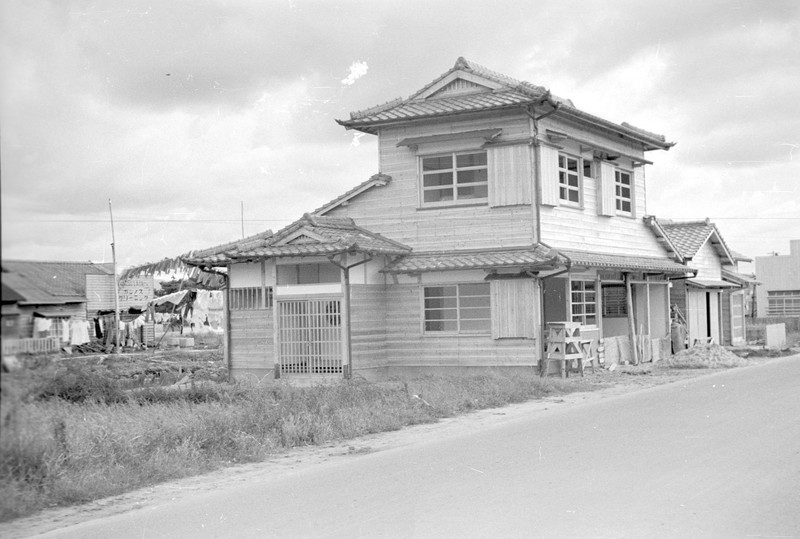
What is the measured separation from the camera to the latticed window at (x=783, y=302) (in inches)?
2284

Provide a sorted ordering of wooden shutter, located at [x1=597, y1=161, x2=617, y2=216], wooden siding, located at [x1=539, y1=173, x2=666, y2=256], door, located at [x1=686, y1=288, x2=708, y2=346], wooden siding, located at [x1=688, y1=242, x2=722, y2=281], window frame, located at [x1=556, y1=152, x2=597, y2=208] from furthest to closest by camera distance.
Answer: wooden siding, located at [x1=688, y1=242, x2=722, y2=281]
door, located at [x1=686, y1=288, x2=708, y2=346]
wooden shutter, located at [x1=597, y1=161, x2=617, y2=216]
window frame, located at [x1=556, y1=152, x2=597, y2=208]
wooden siding, located at [x1=539, y1=173, x2=666, y2=256]

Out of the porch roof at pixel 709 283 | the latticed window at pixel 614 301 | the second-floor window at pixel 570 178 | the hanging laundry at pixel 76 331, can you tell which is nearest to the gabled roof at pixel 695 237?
the porch roof at pixel 709 283

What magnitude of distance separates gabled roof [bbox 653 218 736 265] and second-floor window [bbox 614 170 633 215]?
17.5 feet

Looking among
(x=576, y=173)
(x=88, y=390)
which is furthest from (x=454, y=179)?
(x=88, y=390)

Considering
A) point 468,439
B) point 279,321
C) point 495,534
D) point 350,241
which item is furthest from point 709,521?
point 279,321

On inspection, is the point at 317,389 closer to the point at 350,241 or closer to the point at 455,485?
the point at 350,241

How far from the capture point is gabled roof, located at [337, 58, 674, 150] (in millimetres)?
21094

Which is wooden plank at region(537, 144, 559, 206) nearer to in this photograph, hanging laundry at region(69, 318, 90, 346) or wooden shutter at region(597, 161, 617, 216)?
wooden shutter at region(597, 161, 617, 216)

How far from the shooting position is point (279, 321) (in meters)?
21.2

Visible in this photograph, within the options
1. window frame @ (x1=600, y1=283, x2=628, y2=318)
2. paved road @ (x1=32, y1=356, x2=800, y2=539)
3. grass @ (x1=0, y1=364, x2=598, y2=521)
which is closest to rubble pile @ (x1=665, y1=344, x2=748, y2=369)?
window frame @ (x1=600, y1=283, x2=628, y2=318)

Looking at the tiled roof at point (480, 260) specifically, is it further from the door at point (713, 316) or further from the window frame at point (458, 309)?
the door at point (713, 316)

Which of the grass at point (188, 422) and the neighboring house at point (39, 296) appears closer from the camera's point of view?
the neighboring house at point (39, 296)

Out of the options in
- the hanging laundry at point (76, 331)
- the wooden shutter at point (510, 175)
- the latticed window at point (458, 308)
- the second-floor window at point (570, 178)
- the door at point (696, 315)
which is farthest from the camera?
the door at point (696, 315)

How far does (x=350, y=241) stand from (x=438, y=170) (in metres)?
3.76
